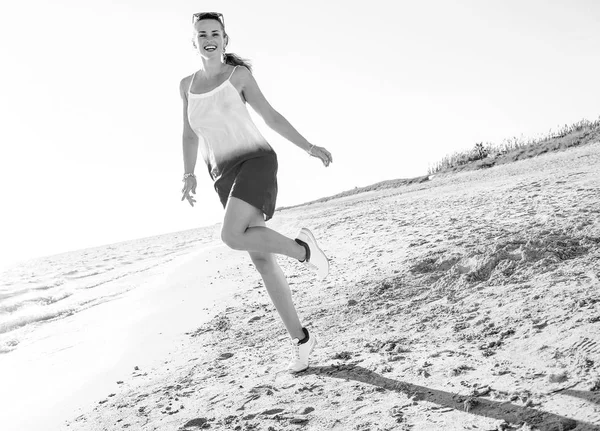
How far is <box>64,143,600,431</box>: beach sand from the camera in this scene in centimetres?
231

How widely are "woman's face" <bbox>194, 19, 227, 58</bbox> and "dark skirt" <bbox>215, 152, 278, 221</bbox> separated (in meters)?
0.65

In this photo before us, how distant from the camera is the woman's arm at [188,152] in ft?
11.4

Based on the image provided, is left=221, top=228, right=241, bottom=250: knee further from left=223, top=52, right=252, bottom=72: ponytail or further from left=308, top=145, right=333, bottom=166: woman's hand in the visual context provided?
left=223, top=52, right=252, bottom=72: ponytail

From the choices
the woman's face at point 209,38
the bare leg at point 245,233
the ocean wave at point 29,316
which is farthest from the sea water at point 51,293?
the woman's face at point 209,38

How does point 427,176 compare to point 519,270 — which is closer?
point 519,270

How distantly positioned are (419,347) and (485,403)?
0.77m

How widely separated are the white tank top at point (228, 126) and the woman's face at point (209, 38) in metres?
0.17

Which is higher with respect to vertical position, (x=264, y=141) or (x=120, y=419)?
(x=264, y=141)

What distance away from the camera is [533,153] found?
50.2ft

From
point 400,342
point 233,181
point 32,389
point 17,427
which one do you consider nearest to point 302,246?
point 233,181

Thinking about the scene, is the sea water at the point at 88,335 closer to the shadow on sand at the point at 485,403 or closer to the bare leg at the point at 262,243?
the bare leg at the point at 262,243

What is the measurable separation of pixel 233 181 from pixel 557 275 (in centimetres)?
196

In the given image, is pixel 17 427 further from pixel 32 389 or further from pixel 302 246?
pixel 302 246

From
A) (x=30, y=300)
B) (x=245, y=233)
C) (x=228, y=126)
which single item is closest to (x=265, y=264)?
(x=245, y=233)
